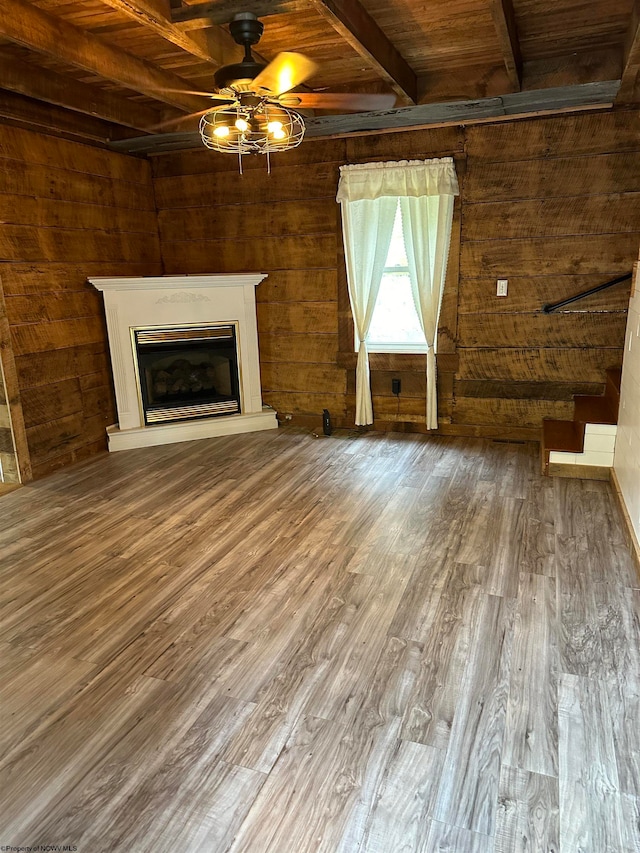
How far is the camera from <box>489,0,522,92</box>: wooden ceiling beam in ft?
8.57

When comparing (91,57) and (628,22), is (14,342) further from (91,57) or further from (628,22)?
(628,22)

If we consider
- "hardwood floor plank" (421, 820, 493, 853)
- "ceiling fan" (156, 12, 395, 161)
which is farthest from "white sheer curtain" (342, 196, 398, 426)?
"hardwood floor plank" (421, 820, 493, 853)

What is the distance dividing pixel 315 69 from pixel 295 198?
2526 millimetres

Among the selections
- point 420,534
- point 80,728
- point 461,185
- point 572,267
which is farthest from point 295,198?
point 80,728

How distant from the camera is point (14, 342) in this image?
399 cm

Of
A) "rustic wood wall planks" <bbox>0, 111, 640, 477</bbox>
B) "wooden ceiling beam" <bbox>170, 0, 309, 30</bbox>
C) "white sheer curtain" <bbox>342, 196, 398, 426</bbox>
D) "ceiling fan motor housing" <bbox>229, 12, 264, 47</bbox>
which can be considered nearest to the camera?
"wooden ceiling beam" <bbox>170, 0, 309, 30</bbox>

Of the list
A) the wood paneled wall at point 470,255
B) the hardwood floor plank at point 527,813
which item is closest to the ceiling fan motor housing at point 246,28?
the wood paneled wall at point 470,255

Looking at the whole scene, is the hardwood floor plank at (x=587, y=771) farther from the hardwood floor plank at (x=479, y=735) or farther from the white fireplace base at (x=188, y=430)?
the white fireplace base at (x=188, y=430)

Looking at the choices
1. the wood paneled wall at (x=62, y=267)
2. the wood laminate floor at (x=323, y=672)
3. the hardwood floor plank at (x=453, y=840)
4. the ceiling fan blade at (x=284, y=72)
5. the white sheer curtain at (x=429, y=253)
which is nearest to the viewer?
the hardwood floor plank at (x=453, y=840)

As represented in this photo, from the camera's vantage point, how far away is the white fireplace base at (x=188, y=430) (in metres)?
4.91

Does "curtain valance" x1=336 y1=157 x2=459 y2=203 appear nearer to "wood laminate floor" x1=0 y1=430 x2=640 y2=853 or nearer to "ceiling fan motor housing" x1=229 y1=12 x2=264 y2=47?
"ceiling fan motor housing" x1=229 y1=12 x2=264 y2=47

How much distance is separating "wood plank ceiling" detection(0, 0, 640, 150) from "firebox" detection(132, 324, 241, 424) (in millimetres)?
1670

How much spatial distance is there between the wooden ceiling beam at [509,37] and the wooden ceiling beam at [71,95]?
2724 mm

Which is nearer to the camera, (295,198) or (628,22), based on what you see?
(628,22)
